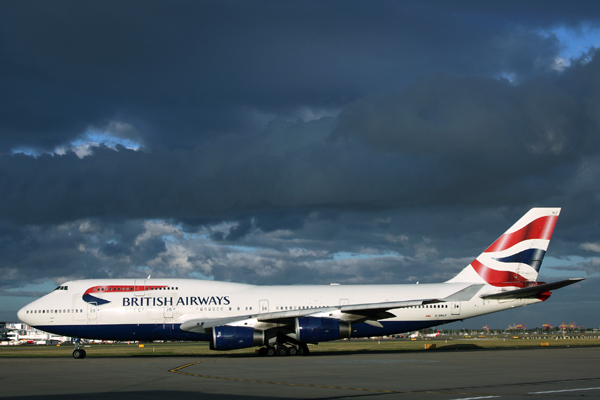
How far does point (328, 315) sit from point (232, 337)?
18.8ft

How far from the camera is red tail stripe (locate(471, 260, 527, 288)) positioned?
1428 inches

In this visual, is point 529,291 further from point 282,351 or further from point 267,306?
point 267,306

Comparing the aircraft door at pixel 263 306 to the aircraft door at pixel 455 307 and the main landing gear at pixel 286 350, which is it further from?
the aircraft door at pixel 455 307

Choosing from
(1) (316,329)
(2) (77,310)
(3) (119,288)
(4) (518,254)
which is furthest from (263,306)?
(4) (518,254)

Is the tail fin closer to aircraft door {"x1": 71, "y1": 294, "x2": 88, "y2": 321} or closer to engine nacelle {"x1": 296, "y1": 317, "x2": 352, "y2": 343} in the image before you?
engine nacelle {"x1": 296, "y1": 317, "x2": 352, "y2": 343}

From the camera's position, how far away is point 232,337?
29.8 metres

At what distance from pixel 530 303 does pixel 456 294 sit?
4.63 m

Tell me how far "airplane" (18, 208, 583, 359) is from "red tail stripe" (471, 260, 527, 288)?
0.22 feet

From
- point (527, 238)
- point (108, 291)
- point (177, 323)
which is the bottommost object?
point (177, 323)

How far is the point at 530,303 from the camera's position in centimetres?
3466

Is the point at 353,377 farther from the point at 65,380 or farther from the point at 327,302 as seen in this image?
the point at 327,302

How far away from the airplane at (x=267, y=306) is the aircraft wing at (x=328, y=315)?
0.19 feet

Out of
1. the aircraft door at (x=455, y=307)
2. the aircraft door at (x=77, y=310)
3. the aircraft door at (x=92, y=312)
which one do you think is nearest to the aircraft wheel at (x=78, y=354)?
the aircraft door at (x=77, y=310)

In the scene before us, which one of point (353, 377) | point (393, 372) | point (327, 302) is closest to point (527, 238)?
point (327, 302)
